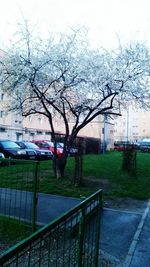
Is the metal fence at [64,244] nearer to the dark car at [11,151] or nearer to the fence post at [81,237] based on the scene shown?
the fence post at [81,237]

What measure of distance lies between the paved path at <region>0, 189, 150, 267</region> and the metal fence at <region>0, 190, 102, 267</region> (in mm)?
903

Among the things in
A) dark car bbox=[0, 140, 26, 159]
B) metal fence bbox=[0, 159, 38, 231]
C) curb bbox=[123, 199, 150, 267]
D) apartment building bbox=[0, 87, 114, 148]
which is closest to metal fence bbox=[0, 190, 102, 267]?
curb bbox=[123, 199, 150, 267]

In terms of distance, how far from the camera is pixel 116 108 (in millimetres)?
13539

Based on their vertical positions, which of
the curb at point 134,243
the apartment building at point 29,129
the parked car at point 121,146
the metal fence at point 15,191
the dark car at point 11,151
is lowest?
the curb at point 134,243

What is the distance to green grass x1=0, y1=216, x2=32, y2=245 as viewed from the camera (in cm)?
510

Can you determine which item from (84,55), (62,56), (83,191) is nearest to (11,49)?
(62,56)

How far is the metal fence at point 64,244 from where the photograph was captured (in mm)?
1856

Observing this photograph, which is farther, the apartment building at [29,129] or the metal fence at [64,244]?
the apartment building at [29,129]

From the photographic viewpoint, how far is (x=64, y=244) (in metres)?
2.86

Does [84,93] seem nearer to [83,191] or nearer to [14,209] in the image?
[83,191]

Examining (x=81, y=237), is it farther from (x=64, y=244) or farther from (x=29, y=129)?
(x=29, y=129)

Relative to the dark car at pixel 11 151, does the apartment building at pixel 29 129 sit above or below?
above

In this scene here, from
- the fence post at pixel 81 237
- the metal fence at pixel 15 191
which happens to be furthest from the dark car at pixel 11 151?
the fence post at pixel 81 237

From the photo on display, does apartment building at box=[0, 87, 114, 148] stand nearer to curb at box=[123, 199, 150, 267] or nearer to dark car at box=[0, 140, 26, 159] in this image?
dark car at box=[0, 140, 26, 159]
